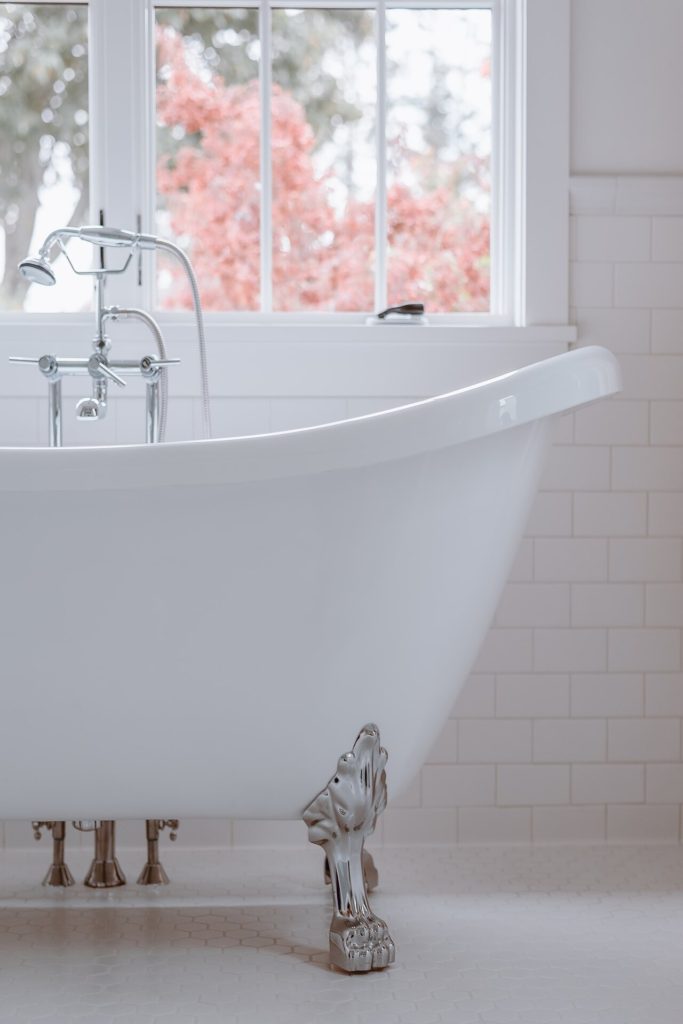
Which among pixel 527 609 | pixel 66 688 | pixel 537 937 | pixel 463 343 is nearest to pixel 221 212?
pixel 463 343

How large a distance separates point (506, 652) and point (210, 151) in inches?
55.1

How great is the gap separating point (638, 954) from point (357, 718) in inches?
25.2

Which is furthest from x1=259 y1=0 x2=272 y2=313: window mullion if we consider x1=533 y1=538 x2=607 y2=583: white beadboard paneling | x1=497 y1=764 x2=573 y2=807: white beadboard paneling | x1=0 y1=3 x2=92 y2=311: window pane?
x1=497 y1=764 x2=573 y2=807: white beadboard paneling

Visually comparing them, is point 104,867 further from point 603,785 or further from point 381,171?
point 381,171

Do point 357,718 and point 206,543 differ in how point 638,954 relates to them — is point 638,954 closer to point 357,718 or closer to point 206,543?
point 357,718

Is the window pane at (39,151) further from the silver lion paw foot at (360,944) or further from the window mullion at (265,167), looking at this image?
the silver lion paw foot at (360,944)

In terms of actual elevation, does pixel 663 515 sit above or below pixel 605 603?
above

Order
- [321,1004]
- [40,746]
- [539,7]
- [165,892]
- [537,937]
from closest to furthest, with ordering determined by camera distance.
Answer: [321,1004]
[40,746]
[537,937]
[165,892]
[539,7]

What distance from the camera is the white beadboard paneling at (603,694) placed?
2.70m

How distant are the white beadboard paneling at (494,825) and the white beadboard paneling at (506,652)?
33cm

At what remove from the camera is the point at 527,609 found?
2691 mm

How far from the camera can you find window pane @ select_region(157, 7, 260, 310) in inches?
110

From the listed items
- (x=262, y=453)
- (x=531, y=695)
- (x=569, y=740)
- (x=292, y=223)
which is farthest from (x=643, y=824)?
(x=292, y=223)

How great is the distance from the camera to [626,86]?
2.68 metres
